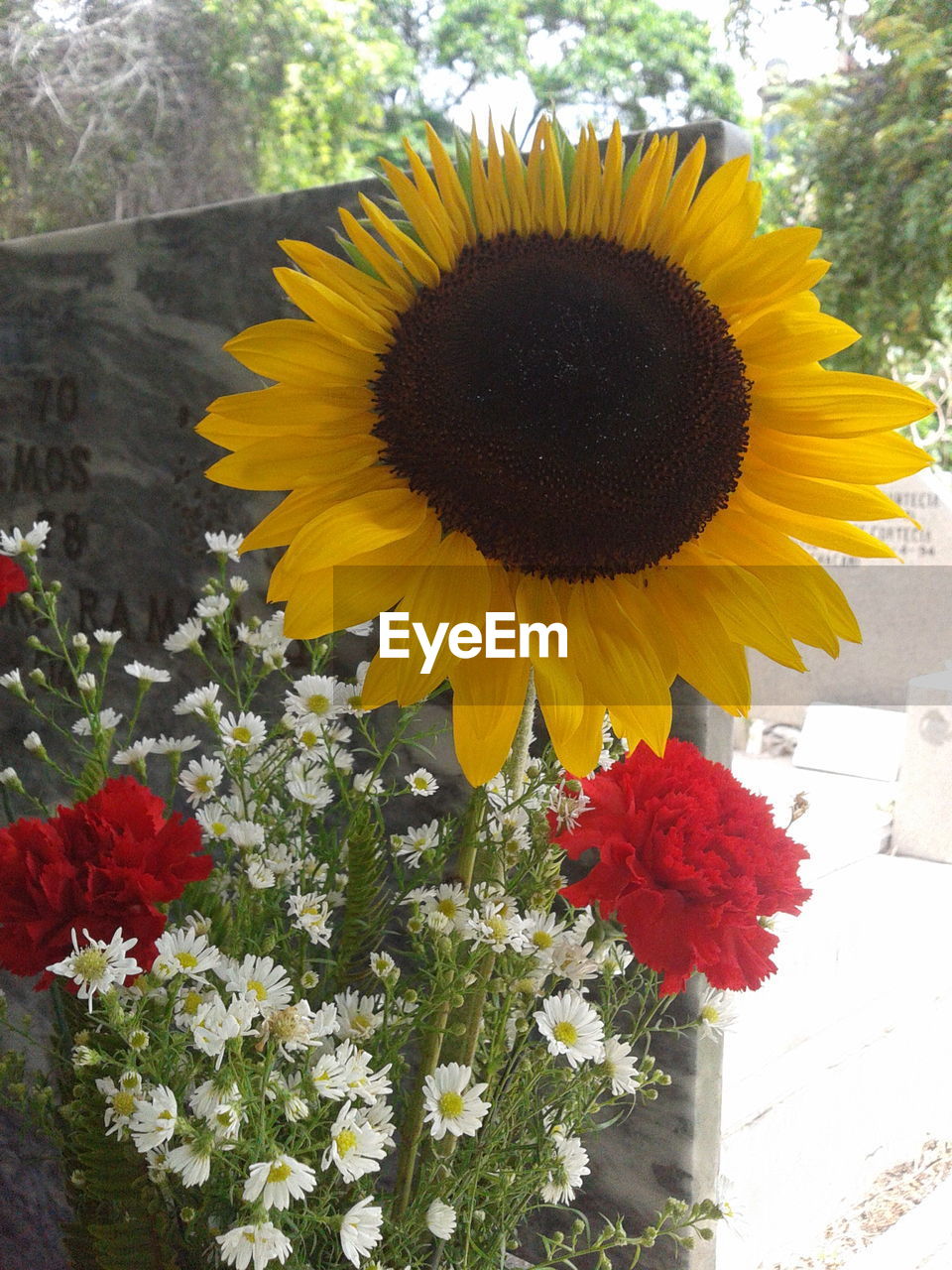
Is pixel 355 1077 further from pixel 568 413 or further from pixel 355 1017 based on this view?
pixel 568 413

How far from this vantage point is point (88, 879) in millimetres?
554

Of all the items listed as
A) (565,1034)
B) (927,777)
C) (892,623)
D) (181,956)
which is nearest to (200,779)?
(181,956)

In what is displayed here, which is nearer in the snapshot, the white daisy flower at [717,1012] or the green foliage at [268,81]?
the white daisy flower at [717,1012]

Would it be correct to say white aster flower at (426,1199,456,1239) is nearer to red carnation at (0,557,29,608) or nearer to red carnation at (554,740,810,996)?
red carnation at (554,740,810,996)

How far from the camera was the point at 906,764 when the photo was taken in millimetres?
2684

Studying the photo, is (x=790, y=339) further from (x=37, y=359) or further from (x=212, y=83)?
(x=212, y=83)

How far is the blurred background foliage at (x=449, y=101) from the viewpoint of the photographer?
159 inches

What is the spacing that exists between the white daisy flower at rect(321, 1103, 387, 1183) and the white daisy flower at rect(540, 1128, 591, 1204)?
0.47 ft

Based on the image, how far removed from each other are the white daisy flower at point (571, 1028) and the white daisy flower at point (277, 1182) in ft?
0.42

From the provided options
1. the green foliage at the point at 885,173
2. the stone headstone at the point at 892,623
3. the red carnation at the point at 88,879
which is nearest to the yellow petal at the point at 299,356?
the red carnation at the point at 88,879

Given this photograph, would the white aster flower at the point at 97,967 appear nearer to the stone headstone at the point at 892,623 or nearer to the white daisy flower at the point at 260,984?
the white daisy flower at the point at 260,984

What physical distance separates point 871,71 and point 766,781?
113 inches

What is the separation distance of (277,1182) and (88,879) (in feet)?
0.59

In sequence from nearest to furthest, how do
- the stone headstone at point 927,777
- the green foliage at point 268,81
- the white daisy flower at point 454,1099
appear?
the white daisy flower at point 454,1099, the stone headstone at point 927,777, the green foliage at point 268,81
